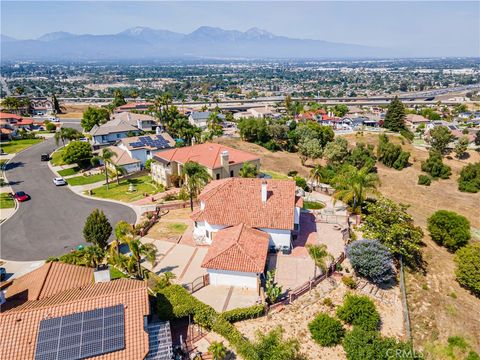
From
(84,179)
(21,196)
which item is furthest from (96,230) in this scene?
(84,179)

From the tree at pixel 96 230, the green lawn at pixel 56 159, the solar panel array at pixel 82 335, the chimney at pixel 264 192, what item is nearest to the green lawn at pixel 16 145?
the green lawn at pixel 56 159

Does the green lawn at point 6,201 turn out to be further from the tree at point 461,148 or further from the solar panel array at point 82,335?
the tree at point 461,148

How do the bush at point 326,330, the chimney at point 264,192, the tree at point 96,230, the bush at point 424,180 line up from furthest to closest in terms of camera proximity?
1. the bush at point 424,180
2. the chimney at point 264,192
3. the tree at point 96,230
4. the bush at point 326,330

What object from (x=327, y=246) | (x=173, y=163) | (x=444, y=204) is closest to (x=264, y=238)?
(x=327, y=246)

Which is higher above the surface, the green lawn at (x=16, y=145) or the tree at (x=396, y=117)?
the tree at (x=396, y=117)

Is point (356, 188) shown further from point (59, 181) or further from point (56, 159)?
point (56, 159)

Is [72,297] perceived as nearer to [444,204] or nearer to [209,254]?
[209,254]
